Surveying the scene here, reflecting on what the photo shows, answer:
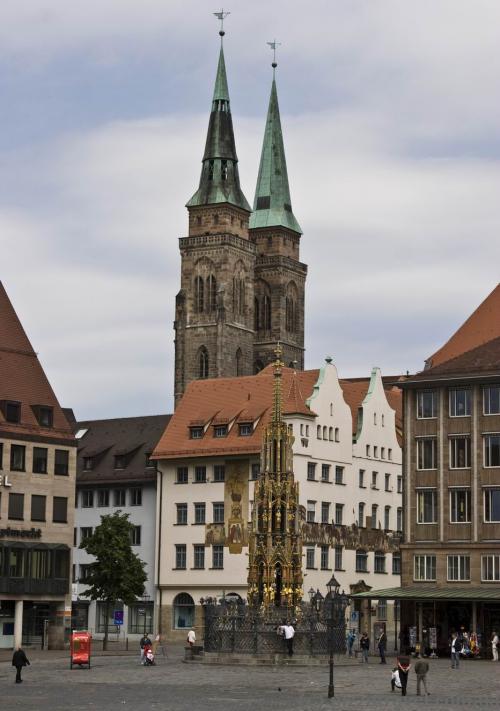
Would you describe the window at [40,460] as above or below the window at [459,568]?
above

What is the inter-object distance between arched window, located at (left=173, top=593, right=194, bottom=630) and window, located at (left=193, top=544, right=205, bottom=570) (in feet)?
6.75

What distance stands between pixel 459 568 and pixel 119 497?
3257 centimetres

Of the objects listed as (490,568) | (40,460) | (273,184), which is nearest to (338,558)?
(490,568)

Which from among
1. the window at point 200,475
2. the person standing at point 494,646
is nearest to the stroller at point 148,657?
the person standing at point 494,646

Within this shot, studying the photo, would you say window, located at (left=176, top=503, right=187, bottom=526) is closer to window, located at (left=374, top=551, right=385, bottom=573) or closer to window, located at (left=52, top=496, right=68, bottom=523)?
window, located at (left=374, top=551, right=385, bottom=573)

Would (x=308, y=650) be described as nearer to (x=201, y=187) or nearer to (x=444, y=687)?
(x=444, y=687)

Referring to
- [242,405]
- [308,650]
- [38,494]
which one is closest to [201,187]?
[242,405]

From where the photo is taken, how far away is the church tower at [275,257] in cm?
18100

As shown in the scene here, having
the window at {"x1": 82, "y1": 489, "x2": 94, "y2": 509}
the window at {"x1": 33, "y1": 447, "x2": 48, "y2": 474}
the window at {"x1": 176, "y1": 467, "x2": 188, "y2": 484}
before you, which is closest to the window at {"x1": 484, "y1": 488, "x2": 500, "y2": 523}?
the window at {"x1": 33, "y1": 447, "x2": 48, "y2": 474}

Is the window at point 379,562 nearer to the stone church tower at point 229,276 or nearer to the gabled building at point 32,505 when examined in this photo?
the gabled building at point 32,505

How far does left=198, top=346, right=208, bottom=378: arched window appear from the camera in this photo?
557ft

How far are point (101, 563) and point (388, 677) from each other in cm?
3422

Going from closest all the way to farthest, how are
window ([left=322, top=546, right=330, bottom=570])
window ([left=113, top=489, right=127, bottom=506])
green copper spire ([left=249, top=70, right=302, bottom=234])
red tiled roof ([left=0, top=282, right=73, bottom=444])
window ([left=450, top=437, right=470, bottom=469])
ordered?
window ([left=450, top=437, right=470, bottom=469]) → red tiled roof ([left=0, top=282, right=73, bottom=444]) → window ([left=322, top=546, right=330, bottom=570]) → window ([left=113, top=489, right=127, bottom=506]) → green copper spire ([left=249, top=70, right=302, bottom=234])

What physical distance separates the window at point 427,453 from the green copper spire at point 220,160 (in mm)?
93051
